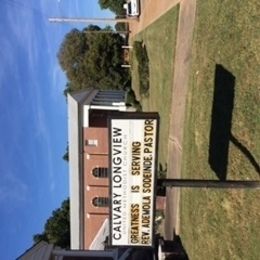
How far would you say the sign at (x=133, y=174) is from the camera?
48.1ft

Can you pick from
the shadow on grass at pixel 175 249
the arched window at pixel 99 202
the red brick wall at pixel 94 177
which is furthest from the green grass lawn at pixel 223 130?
the arched window at pixel 99 202

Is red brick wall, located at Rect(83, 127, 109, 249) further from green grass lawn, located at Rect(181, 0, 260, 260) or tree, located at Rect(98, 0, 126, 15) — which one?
tree, located at Rect(98, 0, 126, 15)

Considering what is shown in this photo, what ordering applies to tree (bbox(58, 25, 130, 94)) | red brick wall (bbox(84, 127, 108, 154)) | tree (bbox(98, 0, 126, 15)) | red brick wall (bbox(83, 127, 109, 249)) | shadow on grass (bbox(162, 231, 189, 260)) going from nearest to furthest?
shadow on grass (bbox(162, 231, 189, 260)) → red brick wall (bbox(84, 127, 108, 154)) → red brick wall (bbox(83, 127, 109, 249)) → tree (bbox(58, 25, 130, 94)) → tree (bbox(98, 0, 126, 15))

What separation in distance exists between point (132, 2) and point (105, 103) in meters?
11.9

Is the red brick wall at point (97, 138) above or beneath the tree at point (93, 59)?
beneath

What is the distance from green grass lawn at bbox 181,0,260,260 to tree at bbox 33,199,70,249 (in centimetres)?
4643

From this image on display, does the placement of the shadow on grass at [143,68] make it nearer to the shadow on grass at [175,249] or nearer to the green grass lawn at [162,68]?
the green grass lawn at [162,68]

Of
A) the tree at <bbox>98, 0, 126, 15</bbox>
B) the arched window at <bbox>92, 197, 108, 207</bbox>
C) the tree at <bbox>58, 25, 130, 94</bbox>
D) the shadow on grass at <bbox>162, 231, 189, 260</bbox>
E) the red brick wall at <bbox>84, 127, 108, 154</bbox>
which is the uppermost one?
the tree at <bbox>98, 0, 126, 15</bbox>

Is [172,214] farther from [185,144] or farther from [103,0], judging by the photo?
[103,0]

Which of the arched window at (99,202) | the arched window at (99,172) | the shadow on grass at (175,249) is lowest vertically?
the arched window at (99,202)

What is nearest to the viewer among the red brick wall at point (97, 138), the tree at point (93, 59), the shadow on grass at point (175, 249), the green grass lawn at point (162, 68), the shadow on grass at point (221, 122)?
the shadow on grass at point (221, 122)

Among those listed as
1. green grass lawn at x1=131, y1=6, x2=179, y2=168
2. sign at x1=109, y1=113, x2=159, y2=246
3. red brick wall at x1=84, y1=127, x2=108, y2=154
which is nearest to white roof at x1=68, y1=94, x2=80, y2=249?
red brick wall at x1=84, y1=127, x2=108, y2=154

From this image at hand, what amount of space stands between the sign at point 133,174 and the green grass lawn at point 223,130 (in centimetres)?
309

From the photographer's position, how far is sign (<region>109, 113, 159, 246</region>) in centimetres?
1466
